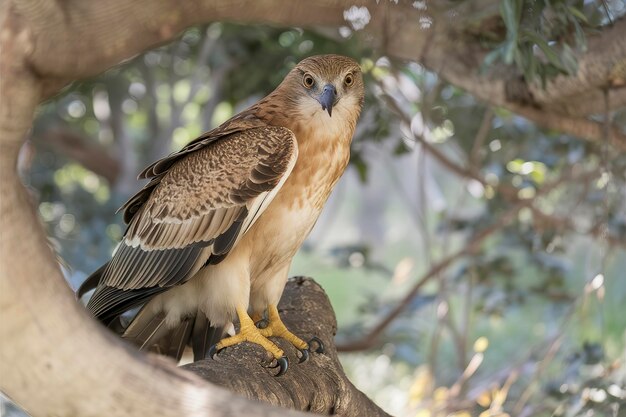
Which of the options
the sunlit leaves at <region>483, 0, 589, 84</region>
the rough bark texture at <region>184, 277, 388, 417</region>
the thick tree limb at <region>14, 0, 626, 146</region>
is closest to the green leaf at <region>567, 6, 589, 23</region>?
the sunlit leaves at <region>483, 0, 589, 84</region>

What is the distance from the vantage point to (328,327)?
149 inches

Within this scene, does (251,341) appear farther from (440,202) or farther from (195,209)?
(440,202)

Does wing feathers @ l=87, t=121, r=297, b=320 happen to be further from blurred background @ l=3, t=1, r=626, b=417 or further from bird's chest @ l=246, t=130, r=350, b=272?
blurred background @ l=3, t=1, r=626, b=417

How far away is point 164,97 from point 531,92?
18.3 feet

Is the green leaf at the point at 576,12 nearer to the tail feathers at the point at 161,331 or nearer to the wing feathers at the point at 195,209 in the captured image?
the wing feathers at the point at 195,209

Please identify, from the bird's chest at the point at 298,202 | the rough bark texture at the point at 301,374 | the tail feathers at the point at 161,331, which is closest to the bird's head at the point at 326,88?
the bird's chest at the point at 298,202

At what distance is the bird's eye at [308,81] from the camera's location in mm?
3566

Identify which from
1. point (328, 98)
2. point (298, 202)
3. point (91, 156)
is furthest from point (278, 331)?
point (91, 156)

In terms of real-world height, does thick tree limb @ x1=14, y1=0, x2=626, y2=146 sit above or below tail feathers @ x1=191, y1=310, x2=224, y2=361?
above

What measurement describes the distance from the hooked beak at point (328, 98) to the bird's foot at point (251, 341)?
0.82 metres

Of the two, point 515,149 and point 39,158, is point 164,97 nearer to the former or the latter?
point 39,158

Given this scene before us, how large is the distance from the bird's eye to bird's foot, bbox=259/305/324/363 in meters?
0.89

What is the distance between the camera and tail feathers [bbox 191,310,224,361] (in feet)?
12.4

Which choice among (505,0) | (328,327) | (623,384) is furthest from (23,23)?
(623,384)
